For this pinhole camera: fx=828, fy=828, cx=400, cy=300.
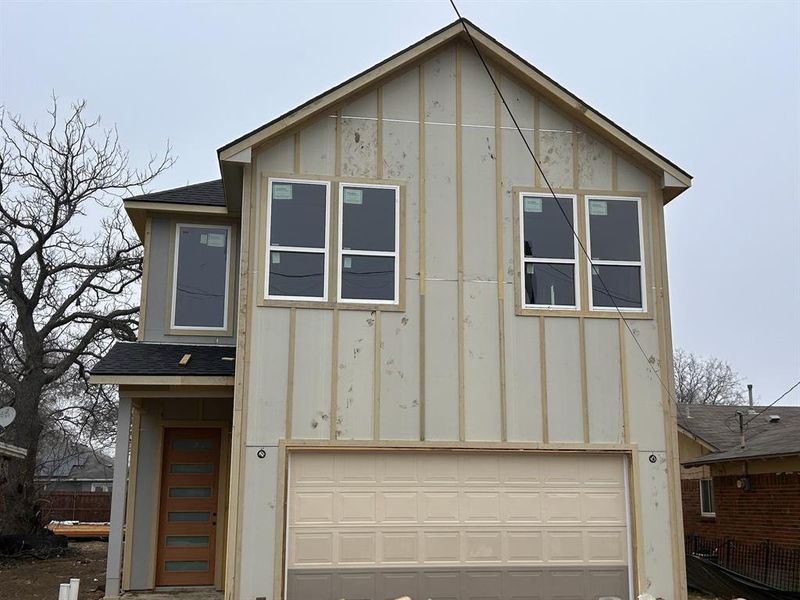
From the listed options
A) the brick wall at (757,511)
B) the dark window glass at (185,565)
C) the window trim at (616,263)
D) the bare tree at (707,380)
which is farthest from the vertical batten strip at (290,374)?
the bare tree at (707,380)

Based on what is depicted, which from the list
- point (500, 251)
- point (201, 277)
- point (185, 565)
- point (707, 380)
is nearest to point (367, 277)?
point (500, 251)

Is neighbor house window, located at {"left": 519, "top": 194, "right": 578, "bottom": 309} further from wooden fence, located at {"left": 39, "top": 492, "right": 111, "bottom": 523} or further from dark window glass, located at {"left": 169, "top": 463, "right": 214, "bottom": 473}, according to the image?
wooden fence, located at {"left": 39, "top": 492, "right": 111, "bottom": 523}

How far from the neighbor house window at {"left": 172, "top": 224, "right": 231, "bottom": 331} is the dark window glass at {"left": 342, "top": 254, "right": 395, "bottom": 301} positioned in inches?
134

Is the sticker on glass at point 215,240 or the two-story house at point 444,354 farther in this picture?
the sticker on glass at point 215,240

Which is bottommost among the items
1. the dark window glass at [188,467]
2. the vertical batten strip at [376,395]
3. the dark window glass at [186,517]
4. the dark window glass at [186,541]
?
the dark window glass at [186,541]

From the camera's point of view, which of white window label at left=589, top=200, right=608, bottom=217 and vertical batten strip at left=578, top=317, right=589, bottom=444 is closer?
vertical batten strip at left=578, top=317, right=589, bottom=444

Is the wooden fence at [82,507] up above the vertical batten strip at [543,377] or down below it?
below

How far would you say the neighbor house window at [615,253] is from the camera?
434 inches

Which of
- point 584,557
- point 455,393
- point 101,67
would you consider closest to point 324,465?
point 455,393

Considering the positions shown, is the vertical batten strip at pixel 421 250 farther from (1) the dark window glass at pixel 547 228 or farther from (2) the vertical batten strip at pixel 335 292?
(1) the dark window glass at pixel 547 228

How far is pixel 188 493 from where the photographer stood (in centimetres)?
1274

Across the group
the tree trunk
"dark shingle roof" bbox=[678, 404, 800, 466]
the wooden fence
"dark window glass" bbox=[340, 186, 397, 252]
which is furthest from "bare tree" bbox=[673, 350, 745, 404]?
"dark window glass" bbox=[340, 186, 397, 252]

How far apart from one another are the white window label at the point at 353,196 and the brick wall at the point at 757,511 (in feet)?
30.5

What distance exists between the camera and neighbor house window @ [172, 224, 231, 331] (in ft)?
43.5
